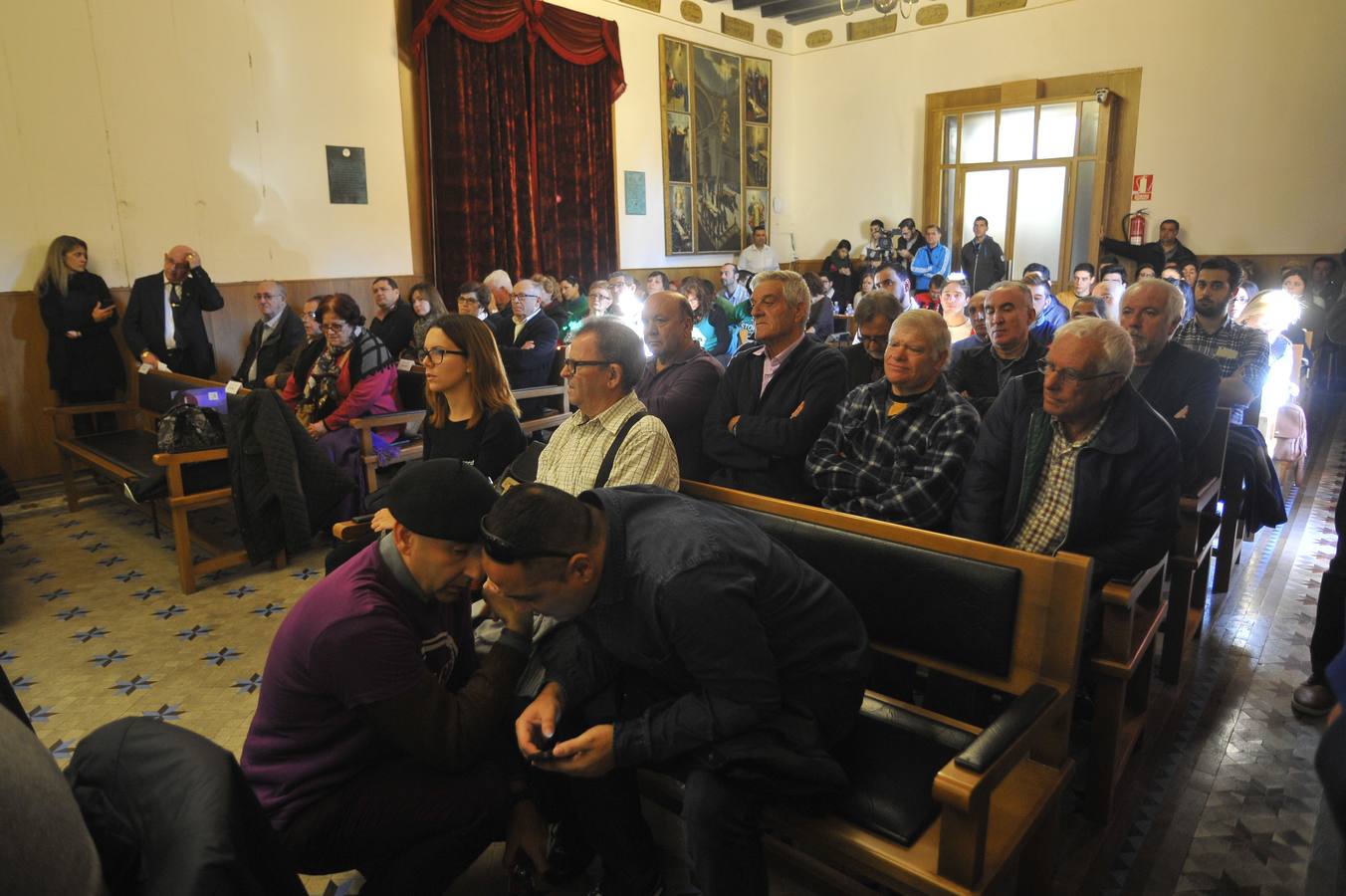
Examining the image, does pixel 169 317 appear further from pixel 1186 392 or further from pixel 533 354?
pixel 1186 392

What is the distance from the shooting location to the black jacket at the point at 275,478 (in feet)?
13.3

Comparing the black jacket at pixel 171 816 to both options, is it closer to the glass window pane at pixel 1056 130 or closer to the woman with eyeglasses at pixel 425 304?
the woman with eyeglasses at pixel 425 304

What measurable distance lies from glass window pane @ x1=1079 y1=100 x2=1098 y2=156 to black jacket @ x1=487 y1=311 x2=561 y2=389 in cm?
821

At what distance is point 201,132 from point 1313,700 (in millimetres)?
8073

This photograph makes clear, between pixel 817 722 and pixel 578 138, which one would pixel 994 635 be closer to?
pixel 817 722

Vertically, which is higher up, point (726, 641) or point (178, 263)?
point (178, 263)

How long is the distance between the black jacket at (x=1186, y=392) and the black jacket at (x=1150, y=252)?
775 cm

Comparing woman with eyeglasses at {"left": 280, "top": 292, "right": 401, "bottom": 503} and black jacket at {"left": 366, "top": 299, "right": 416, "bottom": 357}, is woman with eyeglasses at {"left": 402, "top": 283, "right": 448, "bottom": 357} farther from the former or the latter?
woman with eyeglasses at {"left": 280, "top": 292, "right": 401, "bottom": 503}

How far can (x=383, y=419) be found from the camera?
4617 mm

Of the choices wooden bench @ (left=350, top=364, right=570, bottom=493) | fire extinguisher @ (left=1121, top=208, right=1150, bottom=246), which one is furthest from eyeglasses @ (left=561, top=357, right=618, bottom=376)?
fire extinguisher @ (left=1121, top=208, right=1150, bottom=246)

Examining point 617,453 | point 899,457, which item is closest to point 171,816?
point 617,453

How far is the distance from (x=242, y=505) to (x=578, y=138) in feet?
23.5

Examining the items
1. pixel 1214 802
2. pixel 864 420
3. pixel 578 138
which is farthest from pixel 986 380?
pixel 578 138

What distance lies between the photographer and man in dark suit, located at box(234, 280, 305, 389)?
5855mm
